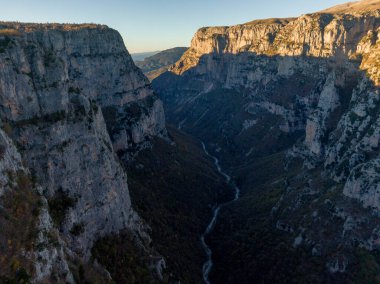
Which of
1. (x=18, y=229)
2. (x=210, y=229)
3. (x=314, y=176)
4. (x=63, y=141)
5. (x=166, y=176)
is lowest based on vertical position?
(x=210, y=229)

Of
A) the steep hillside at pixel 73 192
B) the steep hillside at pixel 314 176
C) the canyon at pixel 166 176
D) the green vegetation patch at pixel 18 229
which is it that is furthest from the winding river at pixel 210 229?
the green vegetation patch at pixel 18 229

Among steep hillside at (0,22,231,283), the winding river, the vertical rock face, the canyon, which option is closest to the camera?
steep hillside at (0,22,231,283)

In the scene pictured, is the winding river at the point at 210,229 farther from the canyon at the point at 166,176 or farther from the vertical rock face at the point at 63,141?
the vertical rock face at the point at 63,141

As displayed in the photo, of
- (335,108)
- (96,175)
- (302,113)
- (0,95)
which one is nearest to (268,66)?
(302,113)

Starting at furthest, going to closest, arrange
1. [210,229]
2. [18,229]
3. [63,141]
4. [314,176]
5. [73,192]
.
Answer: [210,229] → [314,176] → [73,192] → [63,141] → [18,229]

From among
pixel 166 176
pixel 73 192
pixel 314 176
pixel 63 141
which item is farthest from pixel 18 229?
pixel 166 176

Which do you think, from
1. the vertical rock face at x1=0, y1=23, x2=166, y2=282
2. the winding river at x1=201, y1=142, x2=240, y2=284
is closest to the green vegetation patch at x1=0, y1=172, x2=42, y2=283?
the vertical rock face at x1=0, y1=23, x2=166, y2=282

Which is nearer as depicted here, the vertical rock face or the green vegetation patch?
the green vegetation patch

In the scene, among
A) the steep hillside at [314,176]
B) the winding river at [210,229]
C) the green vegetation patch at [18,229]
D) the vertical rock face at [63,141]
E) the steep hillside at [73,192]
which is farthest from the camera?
the winding river at [210,229]

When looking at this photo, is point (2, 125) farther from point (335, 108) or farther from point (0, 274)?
point (335, 108)

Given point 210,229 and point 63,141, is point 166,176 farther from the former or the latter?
point 63,141

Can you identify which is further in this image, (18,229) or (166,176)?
(166,176)

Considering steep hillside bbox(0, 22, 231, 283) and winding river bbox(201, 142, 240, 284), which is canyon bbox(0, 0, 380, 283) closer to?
steep hillside bbox(0, 22, 231, 283)

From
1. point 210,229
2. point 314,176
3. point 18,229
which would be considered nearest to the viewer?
point 18,229
